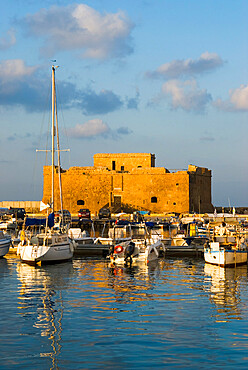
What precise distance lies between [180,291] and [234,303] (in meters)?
2.89

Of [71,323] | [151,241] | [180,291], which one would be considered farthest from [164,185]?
[71,323]

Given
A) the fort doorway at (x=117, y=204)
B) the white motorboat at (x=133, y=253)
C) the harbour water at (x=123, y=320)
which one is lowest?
the harbour water at (x=123, y=320)

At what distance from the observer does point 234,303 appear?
1711cm

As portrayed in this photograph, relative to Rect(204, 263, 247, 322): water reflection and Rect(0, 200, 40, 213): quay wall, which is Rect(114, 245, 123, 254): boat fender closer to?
Rect(204, 263, 247, 322): water reflection

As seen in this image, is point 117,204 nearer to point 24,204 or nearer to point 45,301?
point 24,204

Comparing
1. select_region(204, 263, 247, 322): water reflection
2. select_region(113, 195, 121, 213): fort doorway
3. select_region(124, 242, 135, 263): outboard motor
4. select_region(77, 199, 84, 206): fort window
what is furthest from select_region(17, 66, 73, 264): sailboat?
select_region(77, 199, 84, 206): fort window

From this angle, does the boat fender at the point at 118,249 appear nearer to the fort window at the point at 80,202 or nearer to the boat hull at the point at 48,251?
the boat hull at the point at 48,251

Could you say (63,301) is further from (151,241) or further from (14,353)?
(151,241)

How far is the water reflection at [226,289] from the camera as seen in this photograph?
619 inches

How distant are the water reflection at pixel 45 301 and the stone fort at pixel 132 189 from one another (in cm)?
5018

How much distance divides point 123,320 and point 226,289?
660cm

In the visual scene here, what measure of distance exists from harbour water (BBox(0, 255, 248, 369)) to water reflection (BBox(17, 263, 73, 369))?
0.08 ft

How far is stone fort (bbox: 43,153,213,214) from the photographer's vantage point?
77500 mm

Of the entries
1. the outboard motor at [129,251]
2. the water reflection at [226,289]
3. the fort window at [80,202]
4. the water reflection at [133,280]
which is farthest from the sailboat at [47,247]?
the fort window at [80,202]
